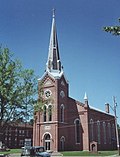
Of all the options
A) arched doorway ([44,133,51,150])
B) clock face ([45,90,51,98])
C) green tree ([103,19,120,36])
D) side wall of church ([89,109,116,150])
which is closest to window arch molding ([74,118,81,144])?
side wall of church ([89,109,116,150])

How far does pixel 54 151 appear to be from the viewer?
51156 mm

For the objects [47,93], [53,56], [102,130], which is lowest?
[102,130]

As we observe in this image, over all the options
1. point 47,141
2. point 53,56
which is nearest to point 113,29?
point 47,141

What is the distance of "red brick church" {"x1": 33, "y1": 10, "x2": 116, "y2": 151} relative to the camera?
53406 millimetres

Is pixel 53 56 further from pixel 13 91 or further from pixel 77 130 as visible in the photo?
pixel 13 91

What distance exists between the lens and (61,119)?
55312 millimetres

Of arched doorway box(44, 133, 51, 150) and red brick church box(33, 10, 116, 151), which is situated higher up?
red brick church box(33, 10, 116, 151)

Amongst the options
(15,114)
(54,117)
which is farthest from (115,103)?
(15,114)

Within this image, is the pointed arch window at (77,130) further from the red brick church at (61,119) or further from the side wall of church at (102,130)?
the side wall of church at (102,130)

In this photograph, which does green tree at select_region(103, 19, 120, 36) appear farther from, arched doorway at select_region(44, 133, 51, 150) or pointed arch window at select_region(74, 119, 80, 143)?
pointed arch window at select_region(74, 119, 80, 143)

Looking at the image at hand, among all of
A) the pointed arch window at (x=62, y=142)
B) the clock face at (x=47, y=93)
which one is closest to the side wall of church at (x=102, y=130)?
the pointed arch window at (x=62, y=142)

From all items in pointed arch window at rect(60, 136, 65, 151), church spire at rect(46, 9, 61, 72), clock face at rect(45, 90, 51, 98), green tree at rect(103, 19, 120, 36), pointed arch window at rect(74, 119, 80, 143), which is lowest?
pointed arch window at rect(60, 136, 65, 151)

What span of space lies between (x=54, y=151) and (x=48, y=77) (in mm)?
16377

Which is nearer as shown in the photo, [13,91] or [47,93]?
[13,91]
